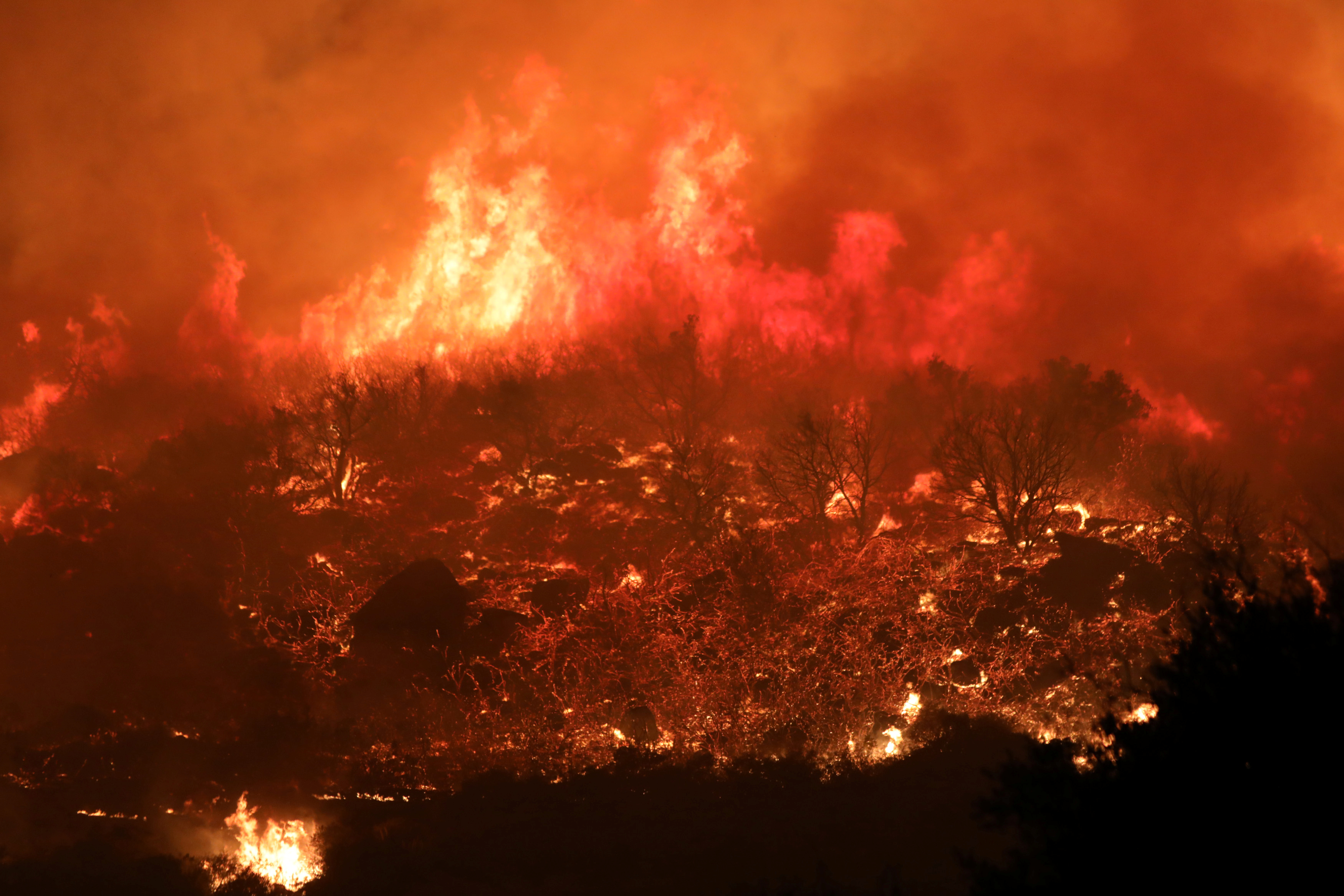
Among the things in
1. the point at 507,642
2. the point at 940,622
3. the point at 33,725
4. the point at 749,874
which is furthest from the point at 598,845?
the point at 33,725

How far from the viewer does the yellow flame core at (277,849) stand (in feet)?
81.8

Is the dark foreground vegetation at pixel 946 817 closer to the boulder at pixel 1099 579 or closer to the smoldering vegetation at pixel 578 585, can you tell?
the smoldering vegetation at pixel 578 585

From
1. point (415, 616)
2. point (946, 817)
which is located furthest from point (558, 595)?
point (946, 817)

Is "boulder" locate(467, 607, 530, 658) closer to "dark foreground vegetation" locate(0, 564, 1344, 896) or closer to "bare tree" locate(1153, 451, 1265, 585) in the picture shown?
"dark foreground vegetation" locate(0, 564, 1344, 896)

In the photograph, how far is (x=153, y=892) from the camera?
78.7 ft

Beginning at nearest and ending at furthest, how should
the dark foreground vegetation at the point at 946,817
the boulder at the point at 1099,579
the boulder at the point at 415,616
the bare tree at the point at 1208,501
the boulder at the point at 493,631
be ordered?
1. the dark foreground vegetation at the point at 946,817
2. the boulder at the point at 1099,579
3. the boulder at the point at 493,631
4. the boulder at the point at 415,616
5. the bare tree at the point at 1208,501

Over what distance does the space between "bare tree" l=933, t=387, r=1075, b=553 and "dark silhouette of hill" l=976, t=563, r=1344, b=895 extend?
2720cm

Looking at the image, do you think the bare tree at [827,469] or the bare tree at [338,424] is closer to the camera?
the bare tree at [827,469]

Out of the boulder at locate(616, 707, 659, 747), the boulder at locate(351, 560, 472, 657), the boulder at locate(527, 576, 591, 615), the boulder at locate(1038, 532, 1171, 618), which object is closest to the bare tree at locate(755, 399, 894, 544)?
the boulder at locate(1038, 532, 1171, 618)

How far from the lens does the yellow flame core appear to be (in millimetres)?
24922

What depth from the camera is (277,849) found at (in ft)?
86.5

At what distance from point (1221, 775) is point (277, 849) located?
27.4 m

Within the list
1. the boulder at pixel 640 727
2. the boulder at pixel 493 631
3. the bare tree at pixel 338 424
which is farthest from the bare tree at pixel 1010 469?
the bare tree at pixel 338 424

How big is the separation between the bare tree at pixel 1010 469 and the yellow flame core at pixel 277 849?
104ft
